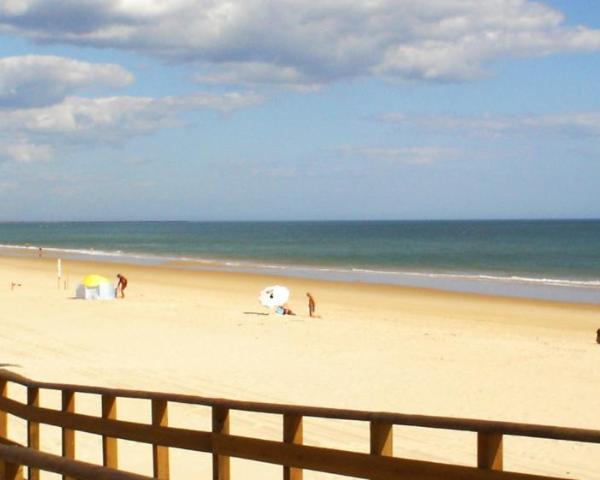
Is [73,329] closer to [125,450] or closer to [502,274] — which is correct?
[125,450]

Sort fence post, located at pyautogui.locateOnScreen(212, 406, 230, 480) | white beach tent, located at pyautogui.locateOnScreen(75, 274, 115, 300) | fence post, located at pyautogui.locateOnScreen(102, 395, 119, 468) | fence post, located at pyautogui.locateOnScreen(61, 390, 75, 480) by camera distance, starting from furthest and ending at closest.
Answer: white beach tent, located at pyautogui.locateOnScreen(75, 274, 115, 300), fence post, located at pyautogui.locateOnScreen(61, 390, 75, 480), fence post, located at pyautogui.locateOnScreen(102, 395, 119, 468), fence post, located at pyautogui.locateOnScreen(212, 406, 230, 480)

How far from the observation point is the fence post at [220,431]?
5.19 m

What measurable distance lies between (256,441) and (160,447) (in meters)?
0.86

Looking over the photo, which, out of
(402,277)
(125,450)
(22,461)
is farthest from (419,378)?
(402,277)

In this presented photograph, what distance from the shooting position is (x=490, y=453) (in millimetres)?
4098

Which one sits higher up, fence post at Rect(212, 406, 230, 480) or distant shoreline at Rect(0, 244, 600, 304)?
fence post at Rect(212, 406, 230, 480)

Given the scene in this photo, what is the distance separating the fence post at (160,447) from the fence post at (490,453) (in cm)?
210

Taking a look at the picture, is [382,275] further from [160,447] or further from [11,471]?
[11,471]

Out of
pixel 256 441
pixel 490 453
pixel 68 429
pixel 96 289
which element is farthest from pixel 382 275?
pixel 490 453

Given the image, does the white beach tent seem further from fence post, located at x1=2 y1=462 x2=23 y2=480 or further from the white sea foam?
fence post, located at x1=2 y1=462 x2=23 y2=480

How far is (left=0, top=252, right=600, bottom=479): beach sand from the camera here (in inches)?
380

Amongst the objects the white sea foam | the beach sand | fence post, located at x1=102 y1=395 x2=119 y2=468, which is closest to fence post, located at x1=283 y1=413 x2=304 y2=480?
fence post, located at x1=102 y1=395 x2=119 y2=468

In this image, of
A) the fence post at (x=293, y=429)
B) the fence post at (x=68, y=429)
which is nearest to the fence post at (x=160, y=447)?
the fence post at (x=68, y=429)

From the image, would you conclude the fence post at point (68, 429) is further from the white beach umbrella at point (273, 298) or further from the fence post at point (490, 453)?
the white beach umbrella at point (273, 298)
